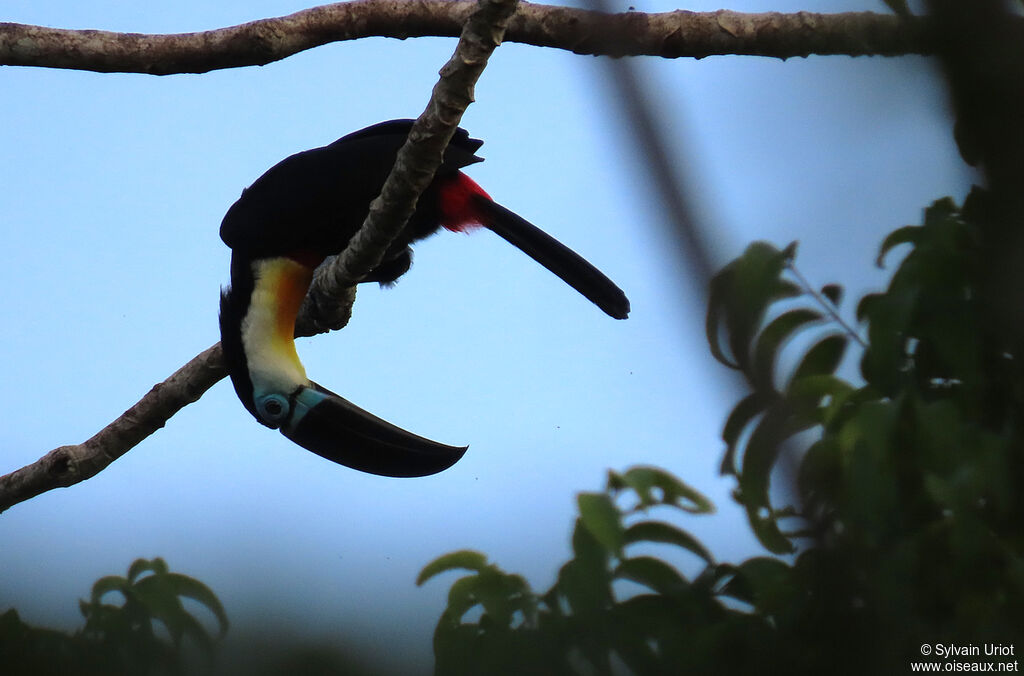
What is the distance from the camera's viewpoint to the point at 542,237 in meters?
3.56

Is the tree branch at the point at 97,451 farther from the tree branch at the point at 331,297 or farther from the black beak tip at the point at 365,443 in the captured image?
the black beak tip at the point at 365,443

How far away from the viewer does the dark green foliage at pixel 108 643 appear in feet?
1.71

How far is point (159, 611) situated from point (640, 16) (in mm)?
715

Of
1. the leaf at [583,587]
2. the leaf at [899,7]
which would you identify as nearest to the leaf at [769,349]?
the leaf at [899,7]

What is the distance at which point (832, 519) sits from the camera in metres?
0.63

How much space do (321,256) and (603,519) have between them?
295cm

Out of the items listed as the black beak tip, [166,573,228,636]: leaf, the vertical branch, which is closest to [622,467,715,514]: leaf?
[166,573,228,636]: leaf

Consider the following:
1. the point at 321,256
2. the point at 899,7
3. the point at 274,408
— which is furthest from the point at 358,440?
the point at 899,7

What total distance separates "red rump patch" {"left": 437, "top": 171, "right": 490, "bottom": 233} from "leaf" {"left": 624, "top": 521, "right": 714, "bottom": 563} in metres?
2.60

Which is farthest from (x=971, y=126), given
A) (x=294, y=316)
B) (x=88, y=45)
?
(x=294, y=316)

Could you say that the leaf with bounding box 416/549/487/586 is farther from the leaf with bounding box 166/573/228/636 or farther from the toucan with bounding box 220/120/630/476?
the toucan with bounding box 220/120/630/476

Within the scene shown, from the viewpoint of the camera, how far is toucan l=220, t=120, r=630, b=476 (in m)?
3.65

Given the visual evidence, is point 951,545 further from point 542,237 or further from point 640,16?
point 542,237

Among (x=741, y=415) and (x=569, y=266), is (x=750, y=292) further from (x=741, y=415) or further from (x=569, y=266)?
(x=569, y=266)
